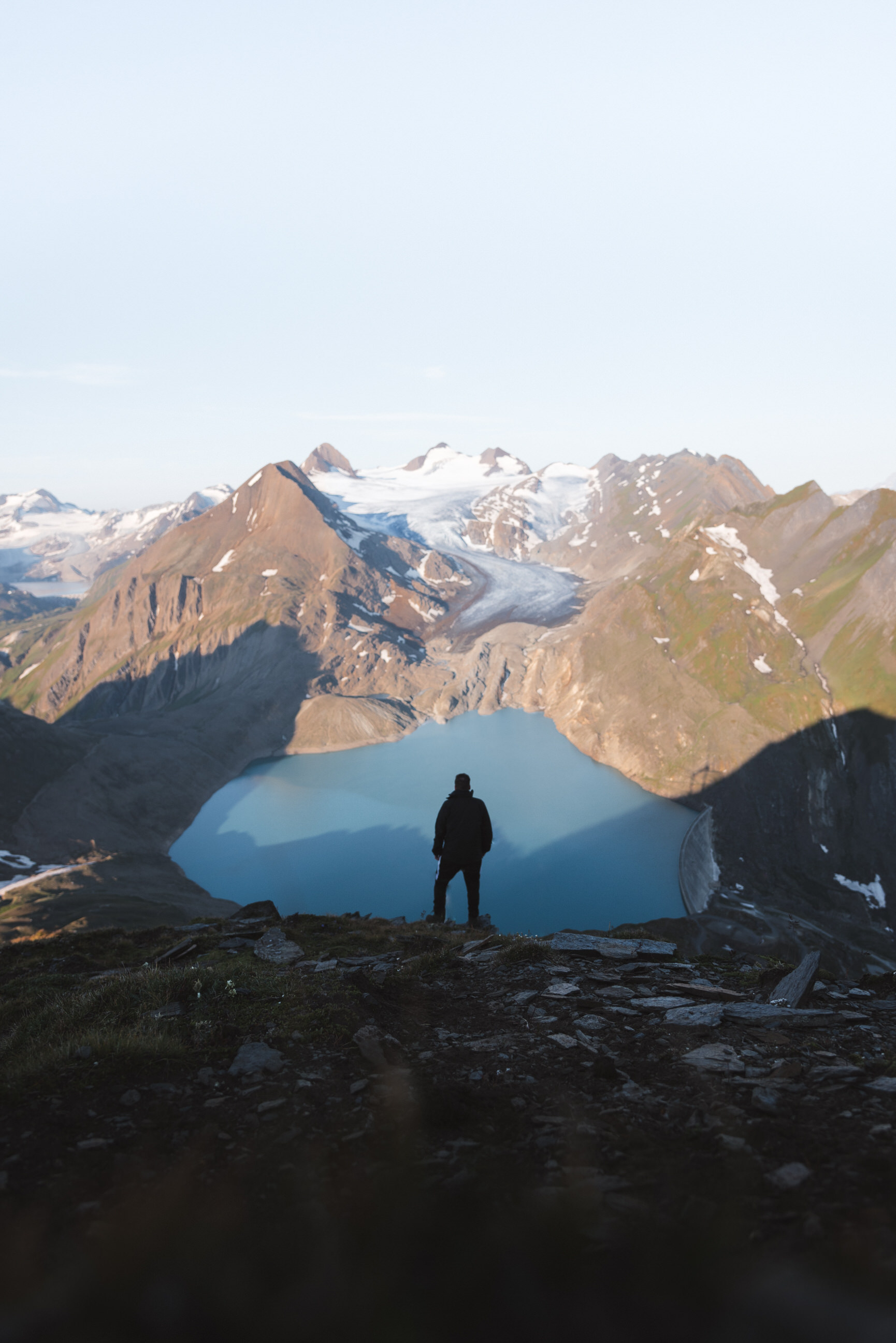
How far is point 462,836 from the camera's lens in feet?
52.0

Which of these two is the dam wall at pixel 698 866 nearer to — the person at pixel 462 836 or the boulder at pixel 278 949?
the person at pixel 462 836

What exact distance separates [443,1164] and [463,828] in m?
10.7

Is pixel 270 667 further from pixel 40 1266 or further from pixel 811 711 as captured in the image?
pixel 40 1266

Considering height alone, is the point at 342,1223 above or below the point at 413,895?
above

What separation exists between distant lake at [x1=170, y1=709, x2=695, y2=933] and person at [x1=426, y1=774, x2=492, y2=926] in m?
51.2

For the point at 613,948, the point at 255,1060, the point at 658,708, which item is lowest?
the point at 658,708

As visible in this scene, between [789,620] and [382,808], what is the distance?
8306cm

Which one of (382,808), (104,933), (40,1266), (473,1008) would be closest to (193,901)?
(382,808)

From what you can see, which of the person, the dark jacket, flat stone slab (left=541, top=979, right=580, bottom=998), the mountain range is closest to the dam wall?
the mountain range

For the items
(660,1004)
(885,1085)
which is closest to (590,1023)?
(660,1004)

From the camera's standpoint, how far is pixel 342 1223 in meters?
4.31

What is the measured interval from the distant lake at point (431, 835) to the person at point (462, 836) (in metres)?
51.2

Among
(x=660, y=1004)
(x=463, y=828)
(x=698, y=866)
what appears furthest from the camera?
(x=698, y=866)

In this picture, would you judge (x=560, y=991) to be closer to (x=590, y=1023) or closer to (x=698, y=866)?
(x=590, y=1023)
